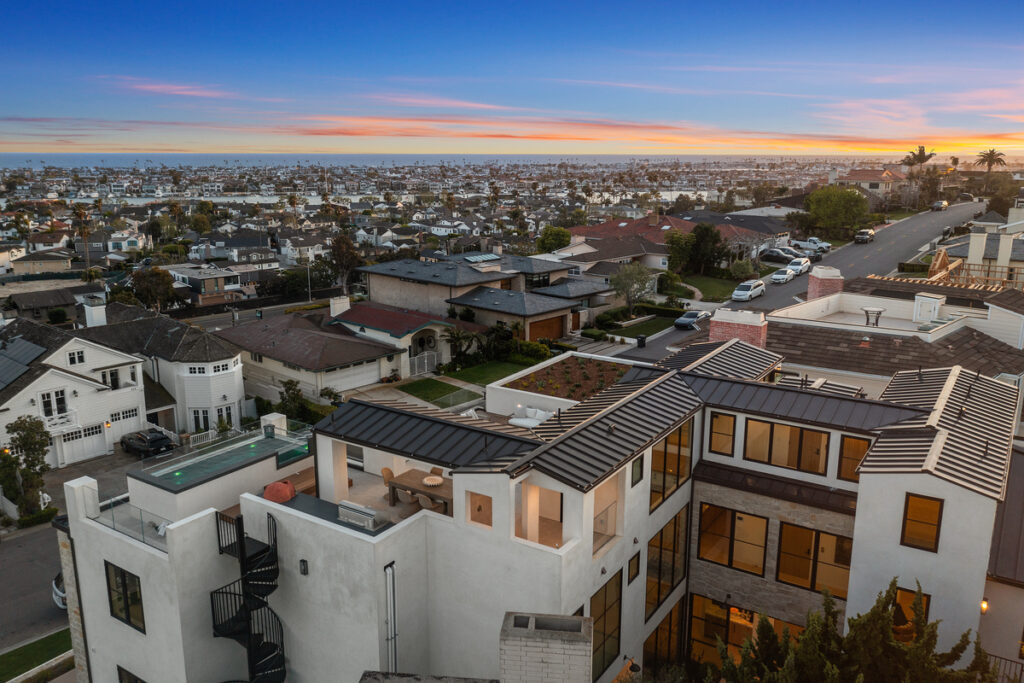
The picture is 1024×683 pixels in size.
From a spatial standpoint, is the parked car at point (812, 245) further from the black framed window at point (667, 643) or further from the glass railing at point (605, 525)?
the glass railing at point (605, 525)

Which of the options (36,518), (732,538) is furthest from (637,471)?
(36,518)

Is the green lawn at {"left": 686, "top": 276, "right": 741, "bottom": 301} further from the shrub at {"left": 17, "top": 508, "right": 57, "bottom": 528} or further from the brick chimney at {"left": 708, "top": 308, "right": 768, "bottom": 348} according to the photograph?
the shrub at {"left": 17, "top": 508, "right": 57, "bottom": 528}

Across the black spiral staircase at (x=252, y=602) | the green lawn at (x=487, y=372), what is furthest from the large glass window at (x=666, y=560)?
the green lawn at (x=487, y=372)

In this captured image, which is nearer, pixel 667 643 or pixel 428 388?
pixel 667 643

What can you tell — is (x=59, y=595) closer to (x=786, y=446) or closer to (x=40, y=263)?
(x=786, y=446)

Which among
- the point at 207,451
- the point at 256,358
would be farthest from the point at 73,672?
the point at 256,358

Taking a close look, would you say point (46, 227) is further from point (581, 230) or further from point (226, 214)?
point (581, 230)

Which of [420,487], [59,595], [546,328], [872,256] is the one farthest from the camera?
[872,256]
